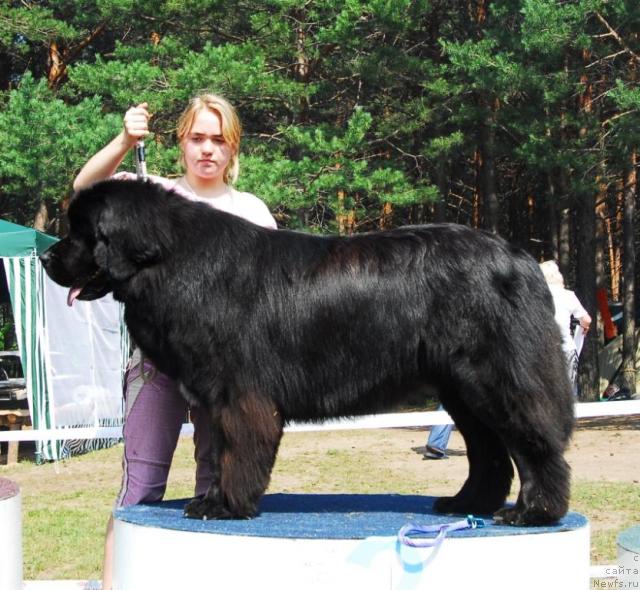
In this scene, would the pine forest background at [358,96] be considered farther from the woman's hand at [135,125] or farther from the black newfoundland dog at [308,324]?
the black newfoundland dog at [308,324]

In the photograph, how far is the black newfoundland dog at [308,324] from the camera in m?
2.98

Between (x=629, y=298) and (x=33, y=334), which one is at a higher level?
(x=629, y=298)

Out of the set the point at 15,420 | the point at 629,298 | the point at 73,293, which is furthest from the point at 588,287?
the point at 73,293

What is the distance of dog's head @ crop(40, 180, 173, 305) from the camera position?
299 cm

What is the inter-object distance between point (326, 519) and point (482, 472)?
0.61 m

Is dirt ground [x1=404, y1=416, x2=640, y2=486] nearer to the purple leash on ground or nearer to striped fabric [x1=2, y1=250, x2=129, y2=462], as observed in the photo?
striped fabric [x1=2, y1=250, x2=129, y2=462]

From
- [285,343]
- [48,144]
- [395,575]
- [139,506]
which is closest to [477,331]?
[285,343]

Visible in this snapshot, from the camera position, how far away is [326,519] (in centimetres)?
320

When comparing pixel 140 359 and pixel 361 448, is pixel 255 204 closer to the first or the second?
pixel 140 359

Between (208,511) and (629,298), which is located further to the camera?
(629,298)

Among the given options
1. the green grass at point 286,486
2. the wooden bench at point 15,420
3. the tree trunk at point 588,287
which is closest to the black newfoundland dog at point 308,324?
the green grass at point 286,486

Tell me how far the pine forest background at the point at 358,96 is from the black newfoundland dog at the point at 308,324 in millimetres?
10433

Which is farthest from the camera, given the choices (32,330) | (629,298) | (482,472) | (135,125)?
(629,298)

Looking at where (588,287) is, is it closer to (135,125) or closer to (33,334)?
(33,334)
